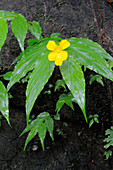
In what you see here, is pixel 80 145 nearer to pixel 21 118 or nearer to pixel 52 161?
pixel 52 161

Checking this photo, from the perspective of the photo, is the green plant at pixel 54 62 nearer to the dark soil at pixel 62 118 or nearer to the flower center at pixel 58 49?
the flower center at pixel 58 49

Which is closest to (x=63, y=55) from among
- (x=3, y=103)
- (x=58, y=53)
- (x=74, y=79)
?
(x=58, y=53)

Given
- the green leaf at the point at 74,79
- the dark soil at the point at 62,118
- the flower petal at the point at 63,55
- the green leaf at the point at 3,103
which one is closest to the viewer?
the green leaf at the point at 74,79

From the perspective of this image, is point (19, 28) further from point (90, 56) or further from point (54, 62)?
point (90, 56)

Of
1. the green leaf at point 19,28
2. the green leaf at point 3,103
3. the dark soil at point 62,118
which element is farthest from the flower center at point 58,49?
the dark soil at point 62,118

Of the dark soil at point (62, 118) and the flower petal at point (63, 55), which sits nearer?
the flower petal at point (63, 55)

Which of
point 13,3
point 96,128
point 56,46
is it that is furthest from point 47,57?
point 13,3

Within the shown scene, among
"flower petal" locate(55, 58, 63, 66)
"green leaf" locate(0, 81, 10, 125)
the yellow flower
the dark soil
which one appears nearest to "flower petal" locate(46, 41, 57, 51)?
the yellow flower
